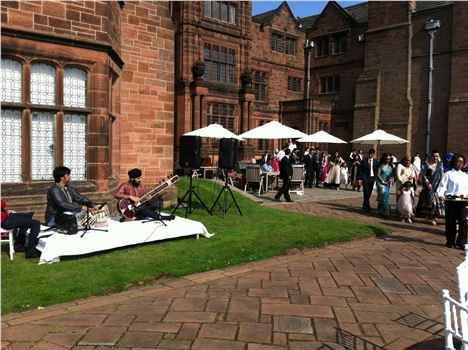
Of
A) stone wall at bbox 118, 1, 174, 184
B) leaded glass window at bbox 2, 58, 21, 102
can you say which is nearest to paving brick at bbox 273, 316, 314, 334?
leaded glass window at bbox 2, 58, 21, 102

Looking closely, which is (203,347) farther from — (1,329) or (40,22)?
(40,22)

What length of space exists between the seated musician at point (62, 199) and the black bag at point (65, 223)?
88 millimetres

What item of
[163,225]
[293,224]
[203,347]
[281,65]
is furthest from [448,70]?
[203,347]

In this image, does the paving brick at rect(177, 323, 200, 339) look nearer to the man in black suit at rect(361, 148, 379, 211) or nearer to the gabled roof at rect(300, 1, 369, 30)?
the man in black suit at rect(361, 148, 379, 211)

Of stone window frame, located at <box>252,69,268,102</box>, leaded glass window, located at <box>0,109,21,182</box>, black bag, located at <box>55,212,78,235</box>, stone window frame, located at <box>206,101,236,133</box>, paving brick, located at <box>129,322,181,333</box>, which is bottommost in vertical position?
paving brick, located at <box>129,322,181,333</box>

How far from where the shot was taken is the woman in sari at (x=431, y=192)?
11253mm

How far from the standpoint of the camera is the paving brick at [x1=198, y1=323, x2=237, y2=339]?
4125mm

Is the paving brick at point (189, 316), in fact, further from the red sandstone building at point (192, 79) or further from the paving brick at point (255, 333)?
the red sandstone building at point (192, 79)

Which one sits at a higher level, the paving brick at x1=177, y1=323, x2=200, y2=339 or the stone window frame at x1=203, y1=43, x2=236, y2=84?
the stone window frame at x1=203, y1=43, x2=236, y2=84

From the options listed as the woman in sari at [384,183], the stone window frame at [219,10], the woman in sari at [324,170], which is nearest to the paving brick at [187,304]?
the woman in sari at [384,183]

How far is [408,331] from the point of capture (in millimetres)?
4324

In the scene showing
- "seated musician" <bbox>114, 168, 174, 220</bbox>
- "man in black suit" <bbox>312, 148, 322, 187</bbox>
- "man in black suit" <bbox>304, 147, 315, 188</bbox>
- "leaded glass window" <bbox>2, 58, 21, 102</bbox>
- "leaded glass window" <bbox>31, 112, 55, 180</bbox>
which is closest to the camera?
"leaded glass window" <bbox>2, 58, 21, 102</bbox>

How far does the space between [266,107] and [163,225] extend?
27285 mm

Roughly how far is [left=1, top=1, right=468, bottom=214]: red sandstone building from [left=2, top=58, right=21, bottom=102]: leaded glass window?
19 mm
